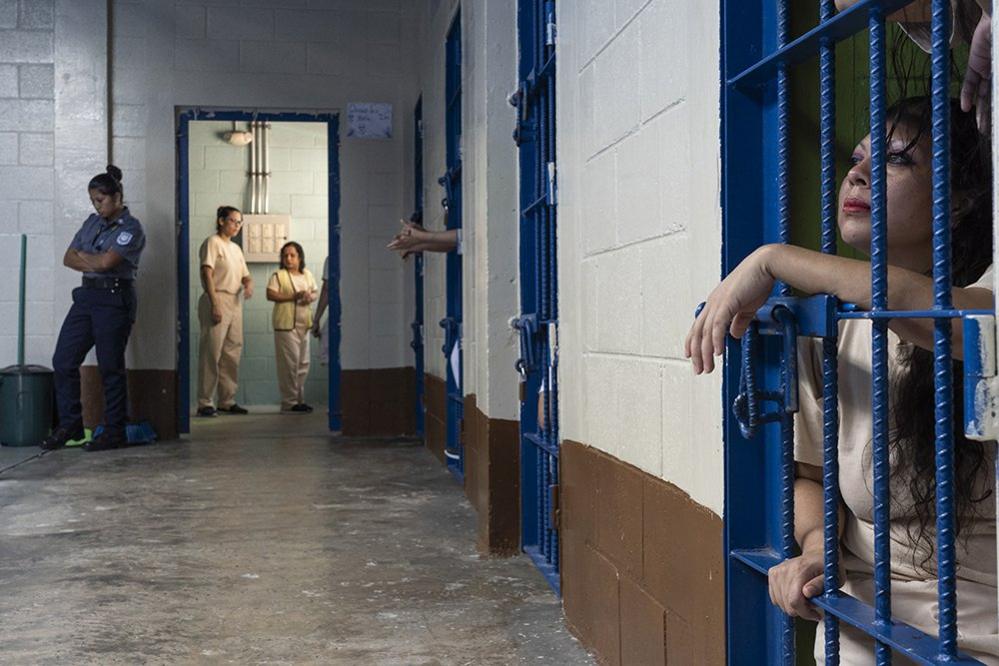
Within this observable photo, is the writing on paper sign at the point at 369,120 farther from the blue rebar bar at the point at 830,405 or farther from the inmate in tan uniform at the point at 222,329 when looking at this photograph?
the blue rebar bar at the point at 830,405

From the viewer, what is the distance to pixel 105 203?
6633mm

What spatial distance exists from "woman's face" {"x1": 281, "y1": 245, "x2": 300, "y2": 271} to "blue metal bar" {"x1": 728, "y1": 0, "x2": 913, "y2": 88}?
8.36 metres

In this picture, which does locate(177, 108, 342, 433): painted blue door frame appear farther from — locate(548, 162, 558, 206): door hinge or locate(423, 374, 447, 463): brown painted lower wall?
locate(548, 162, 558, 206): door hinge

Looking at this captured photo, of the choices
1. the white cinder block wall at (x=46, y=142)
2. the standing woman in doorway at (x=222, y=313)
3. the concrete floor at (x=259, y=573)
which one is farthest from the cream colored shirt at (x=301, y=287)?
the concrete floor at (x=259, y=573)

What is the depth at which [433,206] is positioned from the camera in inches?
251

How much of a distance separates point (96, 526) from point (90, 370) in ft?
10.1

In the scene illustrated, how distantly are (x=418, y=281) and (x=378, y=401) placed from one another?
2.97 ft

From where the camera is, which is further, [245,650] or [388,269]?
[388,269]

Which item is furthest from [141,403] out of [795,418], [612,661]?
[795,418]

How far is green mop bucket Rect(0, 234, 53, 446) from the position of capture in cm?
686

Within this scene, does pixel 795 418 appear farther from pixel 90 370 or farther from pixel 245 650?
pixel 90 370

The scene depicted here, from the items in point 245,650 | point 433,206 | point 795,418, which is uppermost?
point 433,206

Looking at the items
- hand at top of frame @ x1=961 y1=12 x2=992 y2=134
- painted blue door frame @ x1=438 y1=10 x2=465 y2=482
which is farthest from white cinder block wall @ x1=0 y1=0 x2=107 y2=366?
hand at top of frame @ x1=961 y1=12 x2=992 y2=134

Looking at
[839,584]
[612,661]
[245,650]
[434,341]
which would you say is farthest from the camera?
[434,341]
